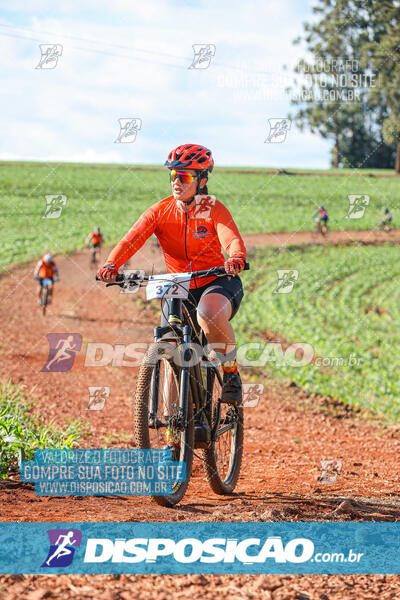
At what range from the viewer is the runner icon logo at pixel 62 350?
40.2 feet

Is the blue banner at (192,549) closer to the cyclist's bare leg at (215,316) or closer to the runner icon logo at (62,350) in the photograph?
the cyclist's bare leg at (215,316)

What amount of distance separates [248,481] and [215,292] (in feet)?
7.34

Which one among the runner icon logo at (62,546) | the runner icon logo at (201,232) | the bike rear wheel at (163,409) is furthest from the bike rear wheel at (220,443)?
the runner icon logo at (62,546)

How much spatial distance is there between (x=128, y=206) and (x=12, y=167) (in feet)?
59.5

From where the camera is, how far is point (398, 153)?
52.6 m

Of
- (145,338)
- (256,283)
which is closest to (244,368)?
(145,338)

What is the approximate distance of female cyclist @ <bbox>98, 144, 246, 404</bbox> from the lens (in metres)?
5.09

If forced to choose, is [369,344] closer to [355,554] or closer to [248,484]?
[248,484]

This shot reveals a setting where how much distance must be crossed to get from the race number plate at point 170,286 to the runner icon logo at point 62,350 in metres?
7.36

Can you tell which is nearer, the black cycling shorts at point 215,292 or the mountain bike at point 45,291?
the black cycling shorts at point 215,292

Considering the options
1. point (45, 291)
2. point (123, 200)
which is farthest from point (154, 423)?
point (123, 200)

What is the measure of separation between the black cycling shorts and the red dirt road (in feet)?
4.85

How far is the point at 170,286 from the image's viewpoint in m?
4.69

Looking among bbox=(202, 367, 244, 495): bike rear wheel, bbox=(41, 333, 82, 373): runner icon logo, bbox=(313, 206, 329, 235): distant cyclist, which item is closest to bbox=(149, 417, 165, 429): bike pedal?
bbox=(202, 367, 244, 495): bike rear wheel
